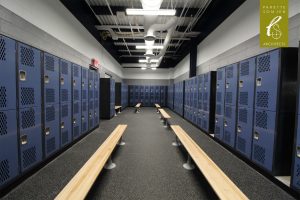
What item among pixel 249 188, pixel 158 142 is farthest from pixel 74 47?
pixel 249 188

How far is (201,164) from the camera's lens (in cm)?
201

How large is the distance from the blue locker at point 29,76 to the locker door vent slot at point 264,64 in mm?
3288

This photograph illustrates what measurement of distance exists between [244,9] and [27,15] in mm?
4214

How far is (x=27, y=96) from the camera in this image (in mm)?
2205

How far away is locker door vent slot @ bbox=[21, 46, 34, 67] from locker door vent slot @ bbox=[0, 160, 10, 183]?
1195 mm

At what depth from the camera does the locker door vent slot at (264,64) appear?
235 centimetres

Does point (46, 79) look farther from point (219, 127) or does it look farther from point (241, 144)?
point (219, 127)

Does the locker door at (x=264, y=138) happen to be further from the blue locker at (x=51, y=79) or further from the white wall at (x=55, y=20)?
the white wall at (x=55, y=20)

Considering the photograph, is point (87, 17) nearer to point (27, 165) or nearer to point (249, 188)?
point (27, 165)

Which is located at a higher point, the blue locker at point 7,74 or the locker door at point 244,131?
the blue locker at point 7,74

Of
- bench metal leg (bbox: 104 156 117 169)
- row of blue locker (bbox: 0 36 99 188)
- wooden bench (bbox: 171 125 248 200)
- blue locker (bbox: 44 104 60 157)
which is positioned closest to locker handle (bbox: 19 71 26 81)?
row of blue locker (bbox: 0 36 99 188)

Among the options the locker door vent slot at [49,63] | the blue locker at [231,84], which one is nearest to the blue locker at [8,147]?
the locker door vent slot at [49,63]

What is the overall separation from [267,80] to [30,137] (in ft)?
11.1

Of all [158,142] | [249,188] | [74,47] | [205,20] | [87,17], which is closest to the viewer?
[249,188]
